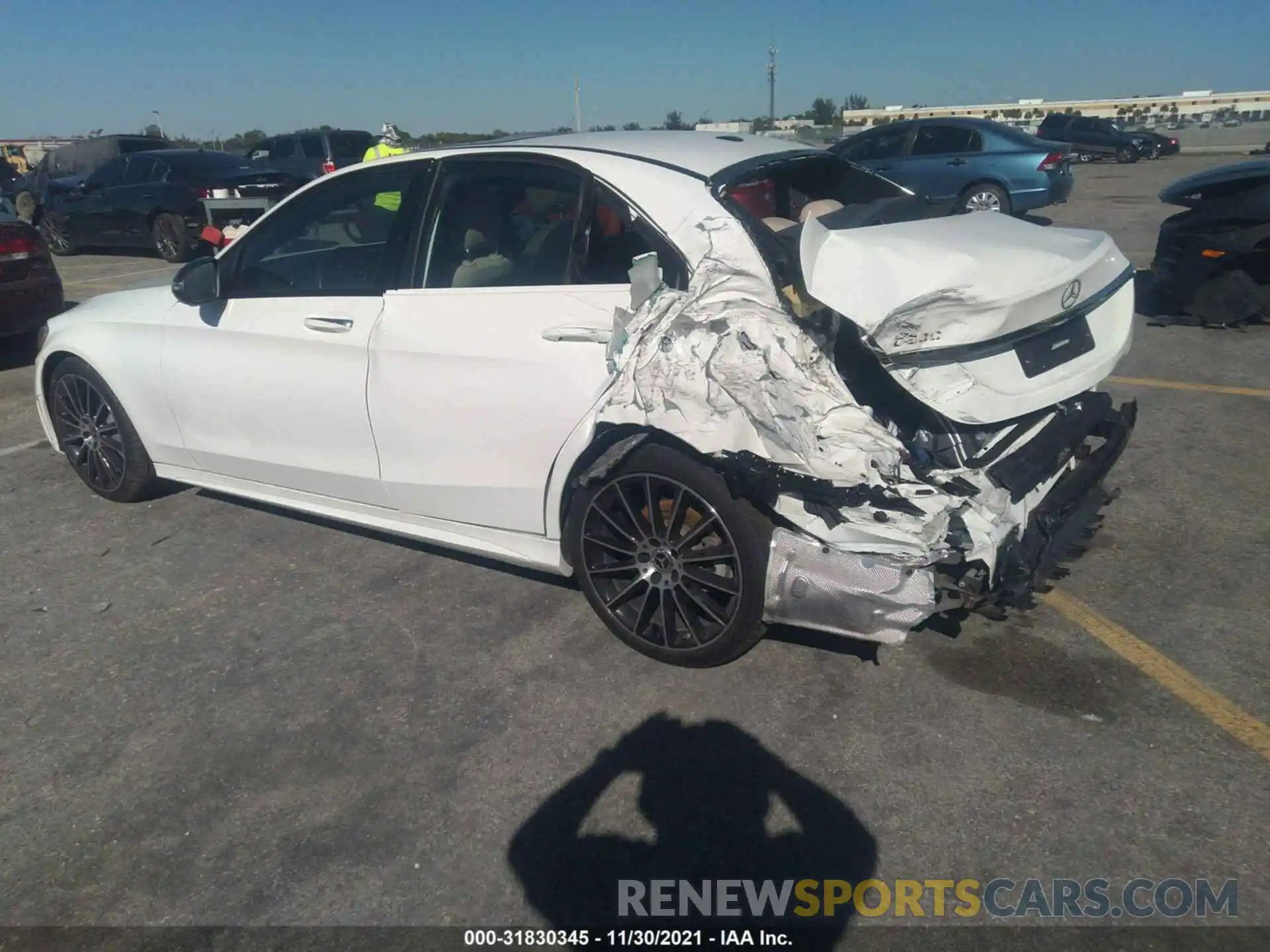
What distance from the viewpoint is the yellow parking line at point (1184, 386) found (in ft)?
20.3

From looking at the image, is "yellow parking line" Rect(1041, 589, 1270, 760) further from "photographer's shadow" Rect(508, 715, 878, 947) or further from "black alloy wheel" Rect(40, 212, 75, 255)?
"black alloy wheel" Rect(40, 212, 75, 255)

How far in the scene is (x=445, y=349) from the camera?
347 cm

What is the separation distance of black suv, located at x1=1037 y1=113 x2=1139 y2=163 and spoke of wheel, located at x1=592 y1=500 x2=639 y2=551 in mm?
33070

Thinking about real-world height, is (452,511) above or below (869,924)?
above

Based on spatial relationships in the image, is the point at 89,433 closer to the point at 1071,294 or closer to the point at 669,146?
the point at 669,146

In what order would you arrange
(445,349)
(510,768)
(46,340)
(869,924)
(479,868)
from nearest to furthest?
(869,924) < (479,868) < (510,768) < (445,349) < (46,340)

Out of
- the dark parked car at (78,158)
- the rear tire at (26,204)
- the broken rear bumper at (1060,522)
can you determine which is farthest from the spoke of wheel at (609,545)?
the rear tire at (26,204)

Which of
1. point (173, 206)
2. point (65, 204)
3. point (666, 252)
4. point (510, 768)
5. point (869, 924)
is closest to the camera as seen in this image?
point (869, 924)

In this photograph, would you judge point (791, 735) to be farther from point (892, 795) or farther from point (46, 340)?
point (46, 340)

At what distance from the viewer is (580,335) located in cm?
319

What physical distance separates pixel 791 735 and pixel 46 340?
4399 mm

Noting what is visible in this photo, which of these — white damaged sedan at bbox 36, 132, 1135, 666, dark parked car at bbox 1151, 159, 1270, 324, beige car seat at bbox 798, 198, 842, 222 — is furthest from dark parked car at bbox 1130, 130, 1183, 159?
white damaged sedan at bbox 36, 132, 1135, 666

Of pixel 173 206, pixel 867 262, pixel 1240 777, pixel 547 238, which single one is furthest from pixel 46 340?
pixel 173 206

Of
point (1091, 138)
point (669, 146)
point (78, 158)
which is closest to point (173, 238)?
point (78, 158)
